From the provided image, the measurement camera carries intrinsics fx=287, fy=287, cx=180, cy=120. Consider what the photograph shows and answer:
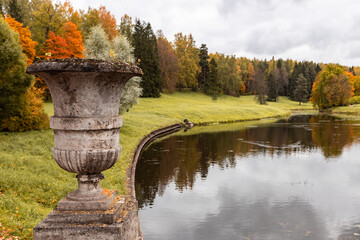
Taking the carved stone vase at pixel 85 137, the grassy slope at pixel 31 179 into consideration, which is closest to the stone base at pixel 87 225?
the carved stone vase at pixel 85 137

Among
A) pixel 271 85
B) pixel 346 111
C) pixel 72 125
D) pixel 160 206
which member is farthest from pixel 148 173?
pixel 271 85

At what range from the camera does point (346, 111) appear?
2574 inches

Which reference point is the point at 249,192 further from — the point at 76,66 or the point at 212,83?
the point at 212,83

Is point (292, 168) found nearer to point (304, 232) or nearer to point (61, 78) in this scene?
point (304, 232)

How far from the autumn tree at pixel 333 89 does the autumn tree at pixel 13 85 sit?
68483 mm

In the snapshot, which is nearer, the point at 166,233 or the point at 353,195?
the point at 166,233

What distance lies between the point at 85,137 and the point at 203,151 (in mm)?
18536

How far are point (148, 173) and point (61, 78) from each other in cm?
1227

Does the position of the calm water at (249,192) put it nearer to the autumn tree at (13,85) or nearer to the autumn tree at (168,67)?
the autumn tree at (13,85)

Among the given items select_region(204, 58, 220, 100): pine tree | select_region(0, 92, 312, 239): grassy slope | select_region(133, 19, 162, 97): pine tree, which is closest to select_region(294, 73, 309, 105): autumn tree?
select_region(204, 58, 220, 100): pine tree

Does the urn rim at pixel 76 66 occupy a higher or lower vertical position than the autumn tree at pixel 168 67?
lower

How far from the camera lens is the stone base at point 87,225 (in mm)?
4277

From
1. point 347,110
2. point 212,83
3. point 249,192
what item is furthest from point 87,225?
point 212,83

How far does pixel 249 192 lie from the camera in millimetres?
13555
